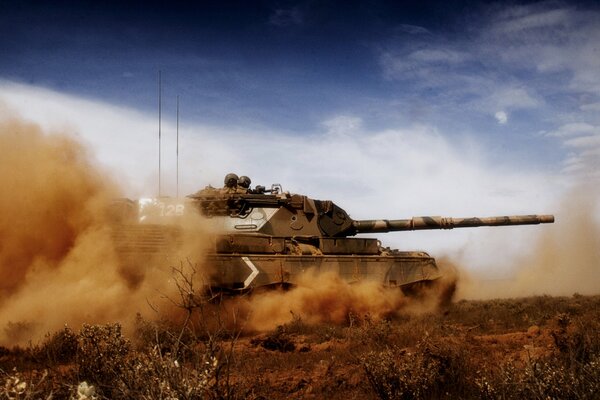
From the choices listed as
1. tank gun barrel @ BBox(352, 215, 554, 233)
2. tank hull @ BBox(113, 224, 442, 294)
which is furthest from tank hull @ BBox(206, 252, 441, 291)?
tank gun barrel @ BBox(352, 215, 554, 233)

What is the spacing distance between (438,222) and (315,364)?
31.0ft

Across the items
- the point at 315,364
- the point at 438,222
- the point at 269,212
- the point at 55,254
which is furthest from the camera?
the point at 438,222

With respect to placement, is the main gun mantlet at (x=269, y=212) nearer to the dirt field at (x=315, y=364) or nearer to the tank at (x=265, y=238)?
the tank at (x=265, y=238)

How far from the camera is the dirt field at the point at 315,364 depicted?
4.42 m

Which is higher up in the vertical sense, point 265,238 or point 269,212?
point 269,212

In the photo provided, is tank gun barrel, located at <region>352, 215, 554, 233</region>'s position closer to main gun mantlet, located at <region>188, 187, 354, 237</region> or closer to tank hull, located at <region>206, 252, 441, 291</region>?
tank hull, located at <region>206, 252, 441, 291</region>

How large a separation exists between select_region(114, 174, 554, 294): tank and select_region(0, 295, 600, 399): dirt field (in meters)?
1.84

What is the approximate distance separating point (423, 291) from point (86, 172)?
1032 cm

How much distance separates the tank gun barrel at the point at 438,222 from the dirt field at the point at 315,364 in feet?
15.2

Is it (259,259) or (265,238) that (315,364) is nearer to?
(259,259)

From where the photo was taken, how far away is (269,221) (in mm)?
14219

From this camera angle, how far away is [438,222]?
638 inches

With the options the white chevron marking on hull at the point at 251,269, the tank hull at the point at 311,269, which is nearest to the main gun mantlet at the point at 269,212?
the tank hull at the point at 311,269

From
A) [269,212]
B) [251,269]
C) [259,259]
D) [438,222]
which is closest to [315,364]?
[251,269]
